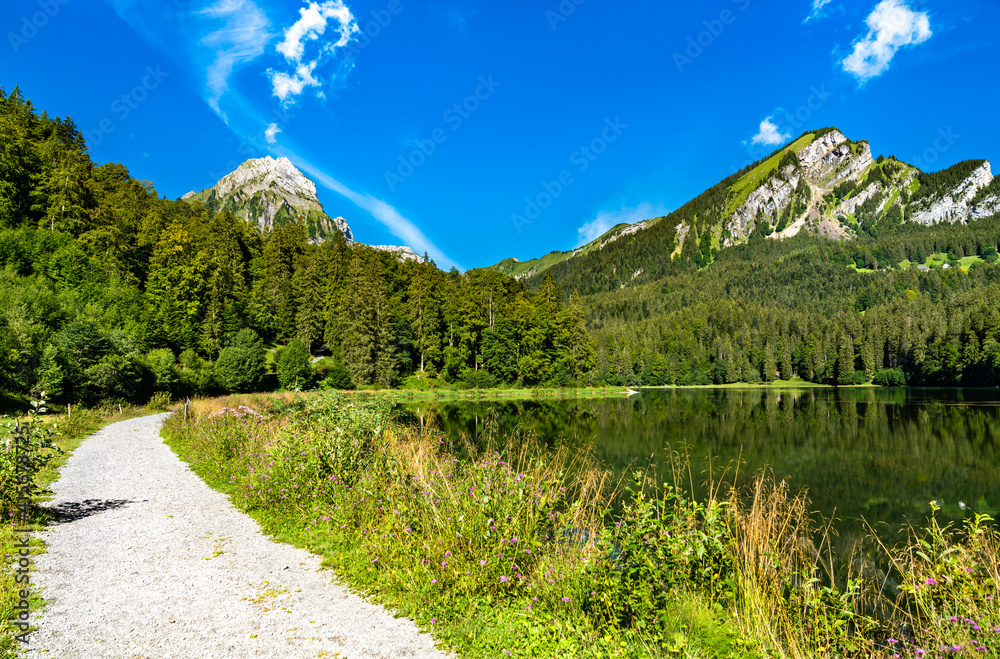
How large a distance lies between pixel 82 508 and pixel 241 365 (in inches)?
1756

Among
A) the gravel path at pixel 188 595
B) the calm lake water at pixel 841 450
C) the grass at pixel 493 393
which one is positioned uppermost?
the grass at pixel 493 393

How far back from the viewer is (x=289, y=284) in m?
68.9

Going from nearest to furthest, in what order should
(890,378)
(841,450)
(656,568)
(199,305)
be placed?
(656,568) < (841,450) < (199,305) < (890,378)

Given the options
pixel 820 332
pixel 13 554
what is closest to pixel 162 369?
pixel 13 554

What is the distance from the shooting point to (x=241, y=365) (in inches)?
1957

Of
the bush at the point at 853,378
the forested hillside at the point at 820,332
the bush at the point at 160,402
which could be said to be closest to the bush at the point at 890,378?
the forested hillside at the point at 820,332

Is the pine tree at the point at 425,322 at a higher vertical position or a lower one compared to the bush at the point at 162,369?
higher

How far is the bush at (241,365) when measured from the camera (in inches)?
1903

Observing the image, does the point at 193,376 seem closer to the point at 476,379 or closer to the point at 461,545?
the point at 476,379

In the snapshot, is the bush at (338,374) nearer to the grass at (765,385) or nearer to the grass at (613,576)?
the grass at (613,576)

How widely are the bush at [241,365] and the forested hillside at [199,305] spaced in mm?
158

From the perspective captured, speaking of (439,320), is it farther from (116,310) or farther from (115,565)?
(115,565)

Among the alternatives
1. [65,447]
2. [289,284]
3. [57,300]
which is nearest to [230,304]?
[289,284]

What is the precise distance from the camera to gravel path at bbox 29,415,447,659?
454cm
